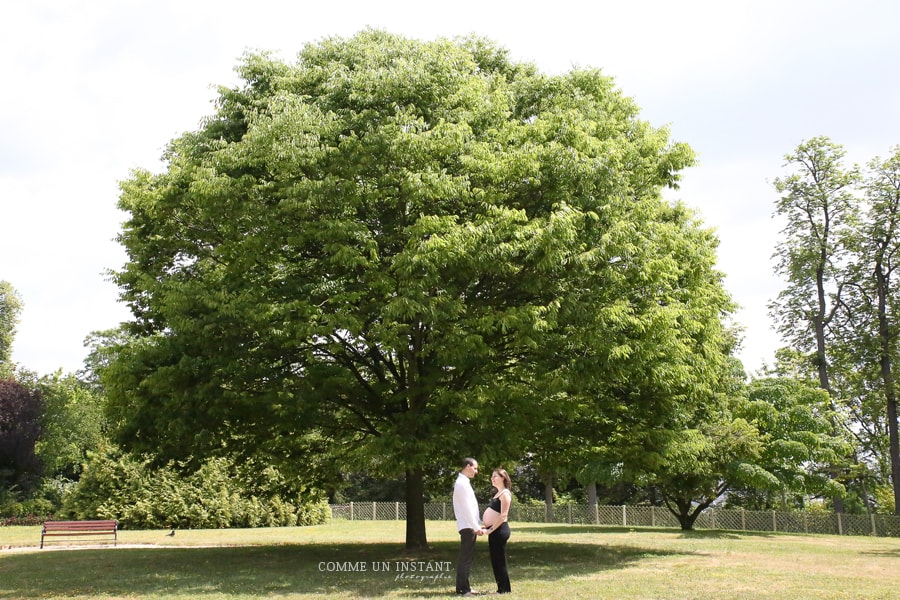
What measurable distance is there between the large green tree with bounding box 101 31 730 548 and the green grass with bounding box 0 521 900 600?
236 centimetres

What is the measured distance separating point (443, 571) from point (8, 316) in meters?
62.4

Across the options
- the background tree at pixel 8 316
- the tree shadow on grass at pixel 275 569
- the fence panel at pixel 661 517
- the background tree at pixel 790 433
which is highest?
the background tree at pixel 8 316

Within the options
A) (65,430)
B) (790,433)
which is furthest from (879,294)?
(65,430)

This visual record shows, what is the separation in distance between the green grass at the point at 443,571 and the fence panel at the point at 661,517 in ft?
39.0

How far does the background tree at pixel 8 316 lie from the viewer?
61.8 m

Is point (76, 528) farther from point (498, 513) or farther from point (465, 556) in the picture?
point (498, 513)

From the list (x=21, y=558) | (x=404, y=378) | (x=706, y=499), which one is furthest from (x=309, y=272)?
(x=706, y=499)

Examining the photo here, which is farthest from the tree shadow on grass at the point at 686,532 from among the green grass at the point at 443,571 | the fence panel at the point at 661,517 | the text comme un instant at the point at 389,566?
the text comme un instant at the point at 389,566

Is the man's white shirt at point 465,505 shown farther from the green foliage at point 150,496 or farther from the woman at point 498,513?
the green foliage at point 150,496

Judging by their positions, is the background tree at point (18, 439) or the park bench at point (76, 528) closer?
the park bench at point (76, 528)

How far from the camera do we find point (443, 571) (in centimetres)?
1326

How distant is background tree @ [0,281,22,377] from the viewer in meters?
61.8

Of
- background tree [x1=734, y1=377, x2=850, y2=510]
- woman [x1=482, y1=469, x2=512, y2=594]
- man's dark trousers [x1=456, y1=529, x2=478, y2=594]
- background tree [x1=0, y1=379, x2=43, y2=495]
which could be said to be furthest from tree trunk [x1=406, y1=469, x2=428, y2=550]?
background tree [x1=0, y1=379, x2=43, y2=495]

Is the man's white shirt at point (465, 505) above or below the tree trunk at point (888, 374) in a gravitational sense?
below
